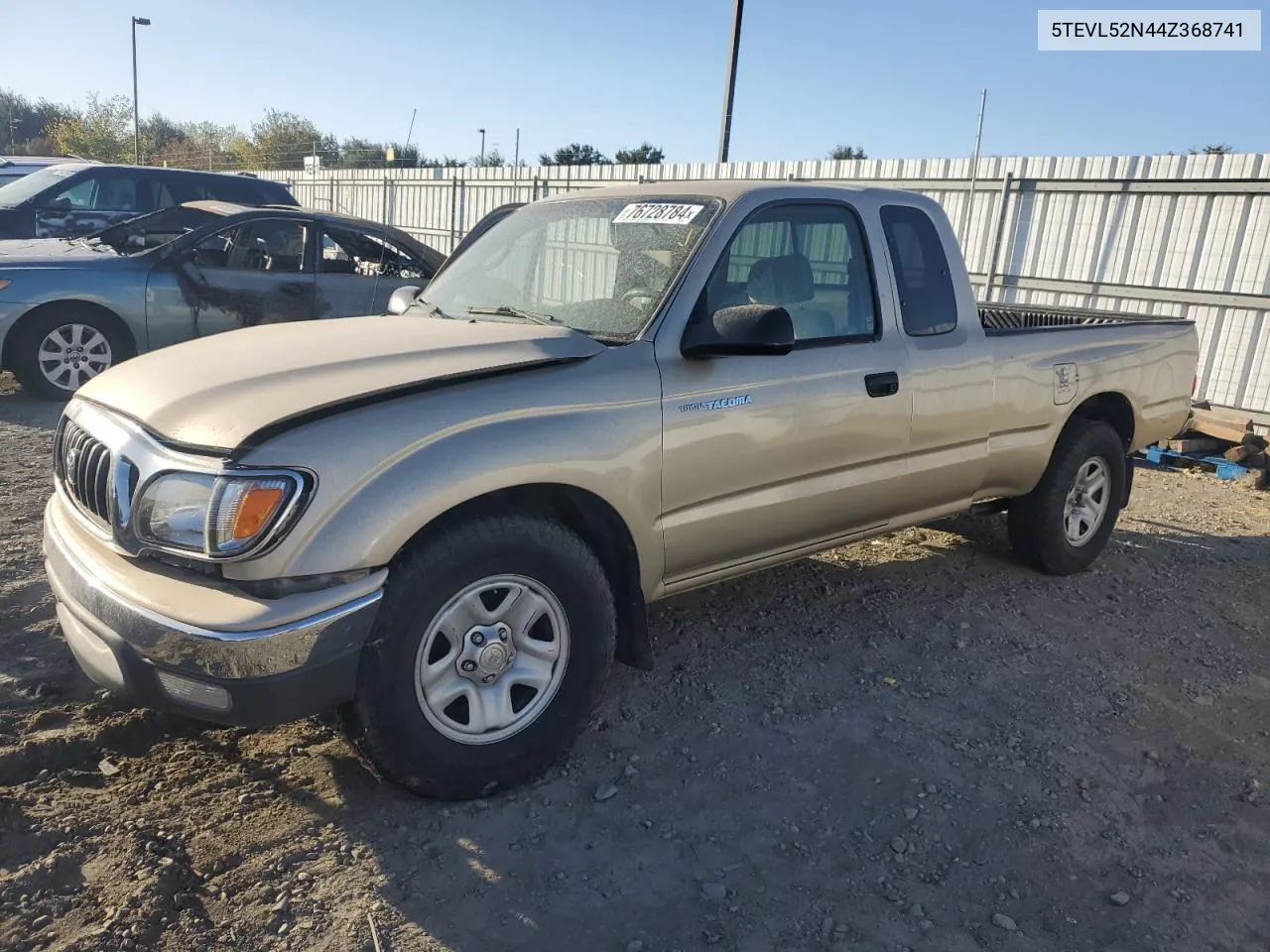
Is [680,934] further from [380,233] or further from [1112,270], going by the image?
[1112,270]

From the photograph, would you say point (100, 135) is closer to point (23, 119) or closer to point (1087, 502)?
point (23, 119)

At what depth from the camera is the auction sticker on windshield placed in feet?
11.7

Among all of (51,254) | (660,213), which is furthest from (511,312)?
(51,254)

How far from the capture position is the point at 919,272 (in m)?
4.19

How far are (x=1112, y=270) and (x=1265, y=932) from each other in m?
8.18

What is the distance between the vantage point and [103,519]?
9.08 feet

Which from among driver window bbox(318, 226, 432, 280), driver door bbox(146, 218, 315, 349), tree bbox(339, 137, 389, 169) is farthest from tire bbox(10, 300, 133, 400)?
tree bbox(339, 137, 389, 169)

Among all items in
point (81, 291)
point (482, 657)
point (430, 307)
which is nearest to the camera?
point (482, 657)

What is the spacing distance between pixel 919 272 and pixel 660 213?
1.29 meters

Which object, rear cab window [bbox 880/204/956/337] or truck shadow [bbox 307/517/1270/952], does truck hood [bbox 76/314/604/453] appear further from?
rear cab window [bbox 880/204/956/337]

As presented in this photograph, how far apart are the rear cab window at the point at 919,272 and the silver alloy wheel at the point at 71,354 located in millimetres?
6443

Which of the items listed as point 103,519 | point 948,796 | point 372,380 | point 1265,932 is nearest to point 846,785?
point 948,796

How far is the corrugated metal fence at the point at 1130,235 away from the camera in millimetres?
8469

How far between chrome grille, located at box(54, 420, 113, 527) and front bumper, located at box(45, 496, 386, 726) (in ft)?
0.84
